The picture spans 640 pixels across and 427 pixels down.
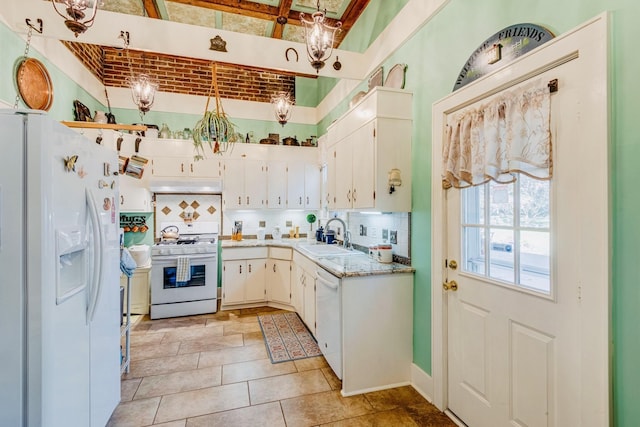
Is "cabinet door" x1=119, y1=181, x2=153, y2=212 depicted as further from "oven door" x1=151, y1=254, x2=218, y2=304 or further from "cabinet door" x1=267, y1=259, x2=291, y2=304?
"cabinet door" x1=267, y1=259, x2=291, y2=304

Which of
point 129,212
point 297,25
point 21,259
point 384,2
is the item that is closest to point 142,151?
point 129,212

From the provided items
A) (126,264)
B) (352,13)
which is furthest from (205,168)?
(352,13)

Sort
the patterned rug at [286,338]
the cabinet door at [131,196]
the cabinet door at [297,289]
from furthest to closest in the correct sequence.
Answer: the cabinet door at [131,196] → the cabinet door at [297,289] → the patterned rug at [286,338]

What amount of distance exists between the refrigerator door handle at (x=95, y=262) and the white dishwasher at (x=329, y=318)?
1.50 m

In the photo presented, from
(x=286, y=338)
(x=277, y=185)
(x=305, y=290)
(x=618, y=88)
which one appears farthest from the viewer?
(x=277, y=185)

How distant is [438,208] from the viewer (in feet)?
6.66

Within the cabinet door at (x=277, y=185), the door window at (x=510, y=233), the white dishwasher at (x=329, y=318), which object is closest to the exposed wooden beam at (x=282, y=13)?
the cabinet door at (x=277, y=185)

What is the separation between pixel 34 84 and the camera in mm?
2682

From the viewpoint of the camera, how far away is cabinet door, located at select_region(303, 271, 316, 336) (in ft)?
10.0

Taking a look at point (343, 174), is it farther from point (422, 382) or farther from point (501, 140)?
point (422, 382)

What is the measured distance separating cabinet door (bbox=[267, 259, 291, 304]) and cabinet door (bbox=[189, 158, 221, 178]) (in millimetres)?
1518

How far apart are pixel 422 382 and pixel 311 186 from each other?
3067 millimetres

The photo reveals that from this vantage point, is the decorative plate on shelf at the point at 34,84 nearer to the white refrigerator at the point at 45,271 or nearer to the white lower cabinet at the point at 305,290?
the white refrigerator at the point at 45,271

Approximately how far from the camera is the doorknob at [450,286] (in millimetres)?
1931
